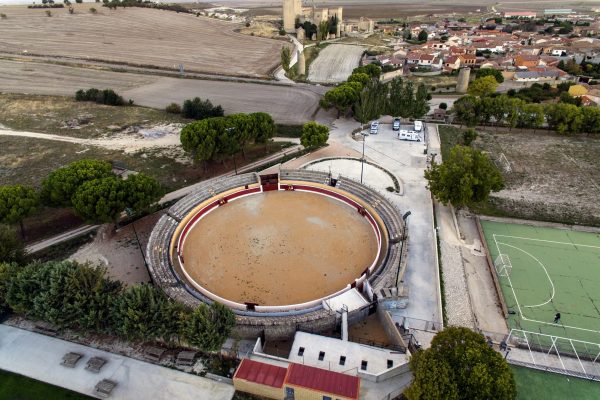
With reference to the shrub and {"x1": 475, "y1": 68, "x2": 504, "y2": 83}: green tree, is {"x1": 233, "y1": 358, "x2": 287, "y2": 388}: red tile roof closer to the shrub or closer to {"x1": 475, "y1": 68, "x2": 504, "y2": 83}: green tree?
the shrub

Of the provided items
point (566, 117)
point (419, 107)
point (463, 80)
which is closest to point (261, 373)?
point (419, 107)

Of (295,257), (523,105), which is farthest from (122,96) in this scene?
(523,105)

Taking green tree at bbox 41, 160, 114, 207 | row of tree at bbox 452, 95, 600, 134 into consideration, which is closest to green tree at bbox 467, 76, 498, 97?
row of tree at bbox 452, 95, 600, 134

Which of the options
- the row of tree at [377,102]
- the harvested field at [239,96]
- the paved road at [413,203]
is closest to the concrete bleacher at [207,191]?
the paved road at [413,203]

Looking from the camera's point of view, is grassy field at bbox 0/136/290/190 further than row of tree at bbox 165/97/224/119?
No

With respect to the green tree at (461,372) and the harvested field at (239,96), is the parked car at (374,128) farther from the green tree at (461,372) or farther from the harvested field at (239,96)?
the green tree at (461,372)
